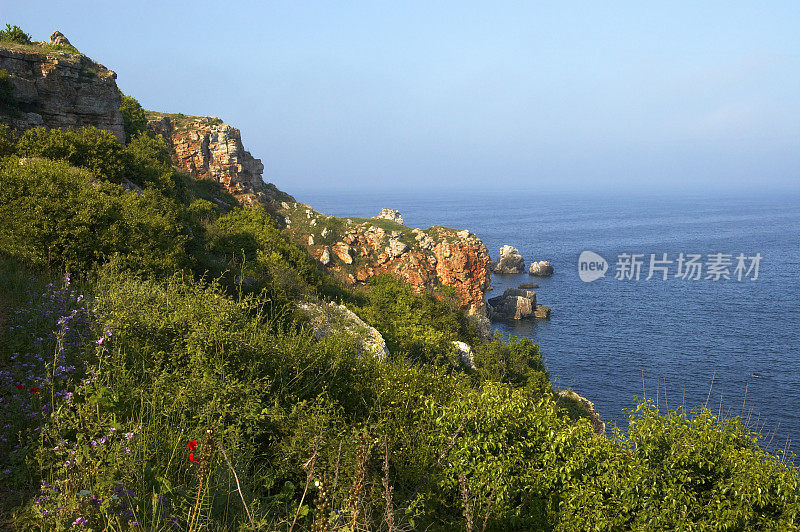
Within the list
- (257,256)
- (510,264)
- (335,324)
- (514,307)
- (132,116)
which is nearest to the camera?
(335,324)

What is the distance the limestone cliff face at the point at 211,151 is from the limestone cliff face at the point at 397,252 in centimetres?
673

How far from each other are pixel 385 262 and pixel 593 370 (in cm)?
3322

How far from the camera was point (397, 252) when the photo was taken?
3027 inches

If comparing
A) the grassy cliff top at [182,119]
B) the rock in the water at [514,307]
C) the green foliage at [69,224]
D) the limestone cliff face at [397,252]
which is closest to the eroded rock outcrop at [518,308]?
the rock in the water at [514,307]

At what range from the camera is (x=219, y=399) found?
7309 mm

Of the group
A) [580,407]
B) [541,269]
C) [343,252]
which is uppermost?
[343,252]

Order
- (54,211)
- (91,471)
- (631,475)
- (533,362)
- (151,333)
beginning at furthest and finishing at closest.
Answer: (533,362) → (54,211) → (631,475) → (151,333) → (91,471)

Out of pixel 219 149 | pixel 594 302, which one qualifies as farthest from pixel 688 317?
pixel 219 149

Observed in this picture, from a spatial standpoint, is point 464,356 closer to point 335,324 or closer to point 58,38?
point 335,324

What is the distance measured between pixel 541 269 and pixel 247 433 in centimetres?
11296

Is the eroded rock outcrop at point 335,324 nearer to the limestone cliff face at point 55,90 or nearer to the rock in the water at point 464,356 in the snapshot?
the rock in the water at point 464,356

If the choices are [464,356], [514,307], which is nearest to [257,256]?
[464,356]

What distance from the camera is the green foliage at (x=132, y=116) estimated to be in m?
42.7

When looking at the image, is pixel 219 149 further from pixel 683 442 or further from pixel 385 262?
pixel 683 442
